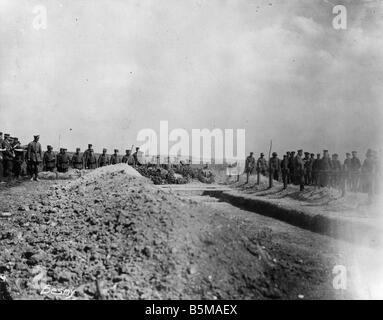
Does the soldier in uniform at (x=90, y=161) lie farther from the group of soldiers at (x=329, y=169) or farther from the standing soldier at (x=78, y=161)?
the group of soldiers at (x=329, y=169)

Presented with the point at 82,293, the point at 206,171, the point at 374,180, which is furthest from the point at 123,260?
the point at 206,171

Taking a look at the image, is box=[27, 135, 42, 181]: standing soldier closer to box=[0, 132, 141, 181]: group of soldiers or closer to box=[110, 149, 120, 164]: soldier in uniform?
box=[0, 132, 141, 181]: group of soldiers

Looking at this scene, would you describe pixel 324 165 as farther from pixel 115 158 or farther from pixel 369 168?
pixel 115 158

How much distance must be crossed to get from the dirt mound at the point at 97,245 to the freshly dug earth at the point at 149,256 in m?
0.02

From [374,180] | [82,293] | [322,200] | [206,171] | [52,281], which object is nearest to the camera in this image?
[82,293]

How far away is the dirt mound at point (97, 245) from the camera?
505 cm

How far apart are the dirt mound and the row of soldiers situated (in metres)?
10.9

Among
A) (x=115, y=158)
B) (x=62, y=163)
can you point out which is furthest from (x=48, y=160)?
(x=115, y=158)

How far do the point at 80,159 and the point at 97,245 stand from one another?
16002 mm

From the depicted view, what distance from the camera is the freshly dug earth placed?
5094mm

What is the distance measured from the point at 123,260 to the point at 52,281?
101 centimetres

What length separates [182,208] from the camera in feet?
22.9

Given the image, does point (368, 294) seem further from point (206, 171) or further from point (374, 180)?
point (206, 171)

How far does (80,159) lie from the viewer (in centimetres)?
2123
